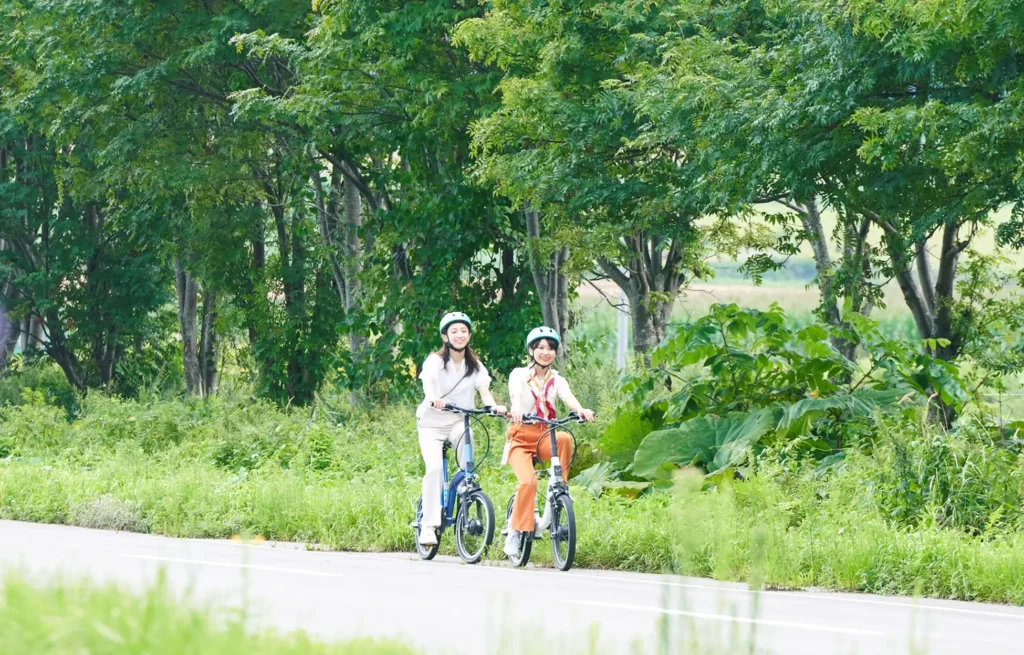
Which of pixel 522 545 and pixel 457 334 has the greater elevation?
pixel 457 334

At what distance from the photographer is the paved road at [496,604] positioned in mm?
7582

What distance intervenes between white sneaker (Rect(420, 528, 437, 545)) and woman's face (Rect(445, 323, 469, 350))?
1540 millimetres

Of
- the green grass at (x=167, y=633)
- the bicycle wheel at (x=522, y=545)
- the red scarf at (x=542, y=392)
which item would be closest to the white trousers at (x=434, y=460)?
the bicycle wheel at (x=522, y=545)

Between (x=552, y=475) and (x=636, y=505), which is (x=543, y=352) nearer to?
(x=552, y=475)

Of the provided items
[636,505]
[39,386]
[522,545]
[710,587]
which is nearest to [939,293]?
[636,505]

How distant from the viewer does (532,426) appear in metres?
12.8

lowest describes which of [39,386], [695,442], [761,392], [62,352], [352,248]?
[695,442]

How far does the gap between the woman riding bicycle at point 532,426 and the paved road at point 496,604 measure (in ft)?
1.43

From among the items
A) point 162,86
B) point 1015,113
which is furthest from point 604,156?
point 162,86

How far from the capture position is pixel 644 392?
55.9 feet

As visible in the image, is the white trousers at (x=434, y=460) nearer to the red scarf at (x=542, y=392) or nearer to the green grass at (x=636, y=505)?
the green grass at (x=636, y=505)

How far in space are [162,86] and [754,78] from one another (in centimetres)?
1603

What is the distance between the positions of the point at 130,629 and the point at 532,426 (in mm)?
7995

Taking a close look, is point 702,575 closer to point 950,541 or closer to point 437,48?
point 950,541
